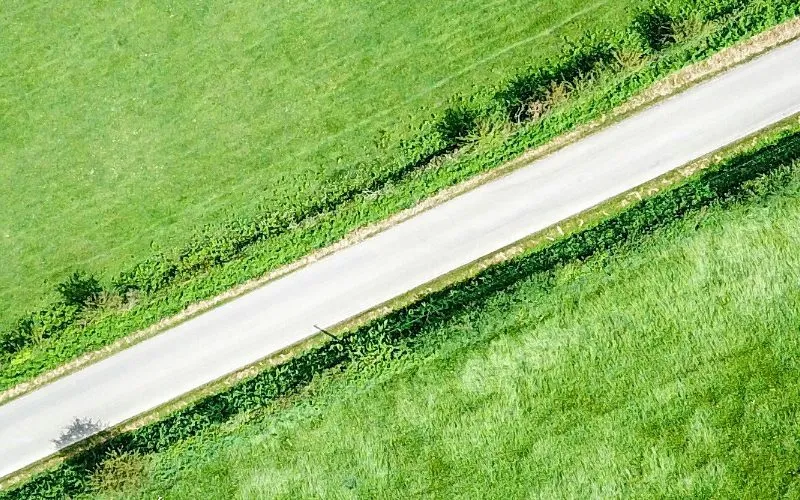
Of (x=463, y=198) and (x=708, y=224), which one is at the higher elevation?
(x=463, y=198)

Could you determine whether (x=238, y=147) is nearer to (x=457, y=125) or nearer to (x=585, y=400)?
(x=457, y=125)

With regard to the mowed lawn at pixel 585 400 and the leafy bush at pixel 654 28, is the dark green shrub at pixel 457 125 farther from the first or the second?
the leafy bush at pixel 654 28

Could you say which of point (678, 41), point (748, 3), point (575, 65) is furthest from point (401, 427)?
point (748, 3)

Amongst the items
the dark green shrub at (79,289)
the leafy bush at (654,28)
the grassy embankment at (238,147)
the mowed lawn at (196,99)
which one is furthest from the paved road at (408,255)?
the mowed lawn at (196,99)

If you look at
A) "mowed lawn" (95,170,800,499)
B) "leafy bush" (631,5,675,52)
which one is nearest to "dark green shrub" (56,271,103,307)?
"mowed lawn" (95,170,800,499)

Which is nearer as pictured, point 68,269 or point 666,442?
point 666,442

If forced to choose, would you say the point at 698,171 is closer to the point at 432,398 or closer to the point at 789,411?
the point at 789,411

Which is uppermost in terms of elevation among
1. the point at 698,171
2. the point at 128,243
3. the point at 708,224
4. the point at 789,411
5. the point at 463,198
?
the point at 128,243
